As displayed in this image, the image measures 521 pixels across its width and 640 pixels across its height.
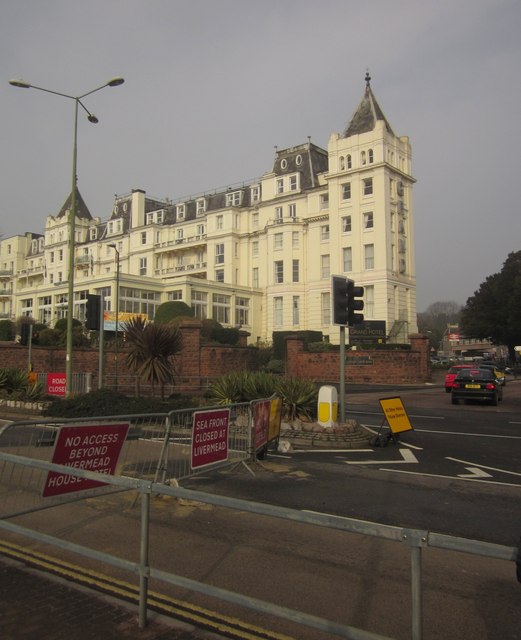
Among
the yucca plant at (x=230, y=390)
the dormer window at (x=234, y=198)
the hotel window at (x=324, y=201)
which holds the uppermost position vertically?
the dormer window at (x=234, y=198)

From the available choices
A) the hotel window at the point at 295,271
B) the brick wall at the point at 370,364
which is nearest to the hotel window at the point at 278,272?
the hotel window at the point at 295,271

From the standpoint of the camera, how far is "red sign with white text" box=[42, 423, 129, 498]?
4.81 m

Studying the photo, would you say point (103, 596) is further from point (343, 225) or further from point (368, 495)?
point (343, 225)

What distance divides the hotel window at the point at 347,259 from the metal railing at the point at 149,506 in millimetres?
42641

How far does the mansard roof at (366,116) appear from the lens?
163 ft

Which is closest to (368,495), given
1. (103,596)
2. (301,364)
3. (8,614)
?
(103,596)

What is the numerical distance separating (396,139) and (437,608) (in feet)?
169

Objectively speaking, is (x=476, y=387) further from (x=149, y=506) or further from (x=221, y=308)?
(x=221, y=308)

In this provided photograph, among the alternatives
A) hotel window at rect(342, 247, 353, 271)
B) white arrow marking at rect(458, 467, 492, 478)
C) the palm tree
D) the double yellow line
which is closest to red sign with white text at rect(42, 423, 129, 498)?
the double yellow line

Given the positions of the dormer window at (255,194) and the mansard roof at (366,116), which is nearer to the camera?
the mansard roof at (366,116)

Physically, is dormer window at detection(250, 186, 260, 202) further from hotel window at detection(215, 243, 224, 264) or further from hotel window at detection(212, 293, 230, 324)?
hotel window at detection(212, 293, 230, 324)

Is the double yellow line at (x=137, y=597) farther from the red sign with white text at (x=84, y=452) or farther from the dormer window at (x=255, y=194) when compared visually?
the dormer window at (x=255, y=194)

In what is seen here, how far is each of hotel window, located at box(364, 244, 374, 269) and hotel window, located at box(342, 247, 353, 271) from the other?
1.44 metres

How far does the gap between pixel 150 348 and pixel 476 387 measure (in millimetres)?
Result: 13546
